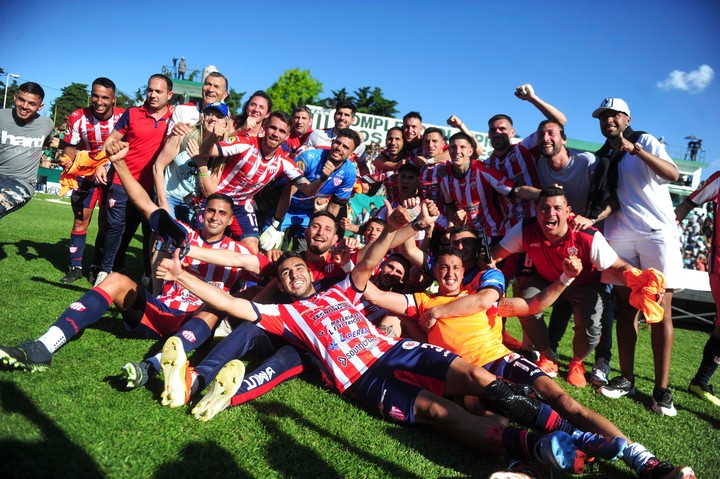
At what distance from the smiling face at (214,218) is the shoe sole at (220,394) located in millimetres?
1809

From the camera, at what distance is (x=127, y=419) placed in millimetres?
2904

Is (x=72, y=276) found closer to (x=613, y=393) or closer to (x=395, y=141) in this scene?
(x=395, y=141)

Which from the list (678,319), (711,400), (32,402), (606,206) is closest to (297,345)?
(32,402)

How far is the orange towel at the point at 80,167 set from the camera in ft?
20.1

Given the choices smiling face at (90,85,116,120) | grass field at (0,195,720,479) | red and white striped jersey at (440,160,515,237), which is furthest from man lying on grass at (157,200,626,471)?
smiling face at (90,85,116,120)

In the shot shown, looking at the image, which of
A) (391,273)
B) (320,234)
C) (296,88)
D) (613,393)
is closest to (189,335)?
(320,234)

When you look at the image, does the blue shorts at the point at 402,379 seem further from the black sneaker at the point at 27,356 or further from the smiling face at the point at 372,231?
the black sneaker at the point at 27,356

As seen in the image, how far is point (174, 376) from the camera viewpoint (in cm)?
309

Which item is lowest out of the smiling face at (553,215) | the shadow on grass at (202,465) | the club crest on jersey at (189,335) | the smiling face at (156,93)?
the shadow on grass at (202,465)

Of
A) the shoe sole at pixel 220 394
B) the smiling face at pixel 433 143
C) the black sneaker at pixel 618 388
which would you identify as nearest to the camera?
the shoe sole at pixel 220 394

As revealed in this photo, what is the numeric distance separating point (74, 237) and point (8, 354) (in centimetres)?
386

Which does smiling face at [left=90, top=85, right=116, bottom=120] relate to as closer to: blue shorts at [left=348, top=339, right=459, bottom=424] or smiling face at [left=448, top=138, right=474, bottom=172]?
smiling face at [left=448, top=138, right=474, bottom=172]

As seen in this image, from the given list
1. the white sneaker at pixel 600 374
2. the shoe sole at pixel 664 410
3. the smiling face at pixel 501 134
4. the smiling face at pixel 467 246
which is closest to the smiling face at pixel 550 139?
the smiling face at pixel 501 134

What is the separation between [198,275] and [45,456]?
2.31 meters
